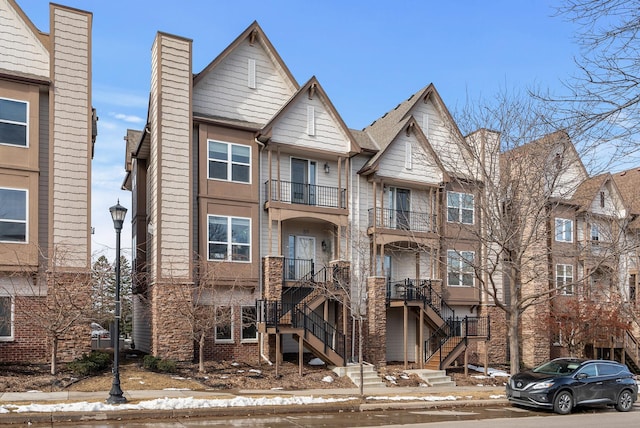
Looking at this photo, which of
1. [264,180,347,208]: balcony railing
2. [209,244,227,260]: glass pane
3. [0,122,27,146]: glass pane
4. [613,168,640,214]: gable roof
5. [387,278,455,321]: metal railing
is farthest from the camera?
→ [613,168,640,214]: gable roof

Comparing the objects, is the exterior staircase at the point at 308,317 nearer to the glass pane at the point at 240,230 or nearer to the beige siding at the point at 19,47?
the glass pane at the point at 240,230

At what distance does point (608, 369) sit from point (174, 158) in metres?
16.3

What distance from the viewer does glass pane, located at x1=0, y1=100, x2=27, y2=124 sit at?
21859 mm

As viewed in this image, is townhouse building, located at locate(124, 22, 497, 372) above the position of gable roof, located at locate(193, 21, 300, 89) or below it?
below

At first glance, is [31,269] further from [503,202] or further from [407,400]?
[503,202]

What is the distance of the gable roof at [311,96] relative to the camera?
26.1 meters

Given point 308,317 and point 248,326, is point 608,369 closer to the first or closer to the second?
point 308,317

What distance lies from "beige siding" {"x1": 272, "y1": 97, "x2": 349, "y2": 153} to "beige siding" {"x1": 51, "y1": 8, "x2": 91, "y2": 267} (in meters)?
7.55

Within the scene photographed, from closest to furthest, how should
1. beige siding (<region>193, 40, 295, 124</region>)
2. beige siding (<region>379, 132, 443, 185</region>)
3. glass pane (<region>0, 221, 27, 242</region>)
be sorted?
glass pane (<region>0, 221, 27, 242</region>)
beige siding (<region>193, 40, 295, 124</region>)
beige siding (<region>379, 132, 443, 185</region>)

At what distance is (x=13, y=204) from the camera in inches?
854

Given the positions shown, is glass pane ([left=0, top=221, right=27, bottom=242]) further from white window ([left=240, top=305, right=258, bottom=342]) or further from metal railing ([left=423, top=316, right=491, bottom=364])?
metal railing ([left=423, top=316, right=491, bottom=364])

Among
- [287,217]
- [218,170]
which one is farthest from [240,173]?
[287,217]

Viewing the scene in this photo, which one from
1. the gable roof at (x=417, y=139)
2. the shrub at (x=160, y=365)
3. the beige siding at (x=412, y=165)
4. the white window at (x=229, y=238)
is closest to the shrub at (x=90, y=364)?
the shrub at (x=160, y=365)

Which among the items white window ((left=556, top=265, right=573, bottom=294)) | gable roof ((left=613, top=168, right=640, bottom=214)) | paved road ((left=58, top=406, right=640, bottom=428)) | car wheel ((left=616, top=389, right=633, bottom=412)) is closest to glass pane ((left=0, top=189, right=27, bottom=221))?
paved road ((left=58, top=406, right=640, bottom=428))
